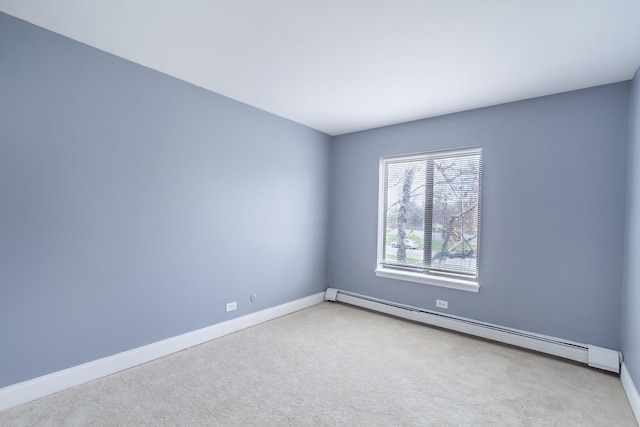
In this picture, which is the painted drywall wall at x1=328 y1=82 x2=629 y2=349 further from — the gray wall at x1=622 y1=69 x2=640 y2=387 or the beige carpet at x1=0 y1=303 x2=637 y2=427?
the beige carpet at x1=0 y1=303 x2=637 y2=427

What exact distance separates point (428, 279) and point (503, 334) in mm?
944

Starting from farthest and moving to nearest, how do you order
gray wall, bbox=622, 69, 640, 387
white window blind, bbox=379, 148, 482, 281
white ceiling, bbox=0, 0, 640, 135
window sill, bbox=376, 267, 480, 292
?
white window blind, bbox=379, 148, 482, 281 → window sill, bbox=376, 267, 480, 292 → gray wall, bbox=622, 69, 640, 387 → white ceiling, bbox=0, 0, 640, 135

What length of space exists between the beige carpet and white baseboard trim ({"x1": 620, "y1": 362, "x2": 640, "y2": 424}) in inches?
2.0

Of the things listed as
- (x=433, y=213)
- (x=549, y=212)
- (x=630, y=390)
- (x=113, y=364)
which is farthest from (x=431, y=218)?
(x=113, y=364)

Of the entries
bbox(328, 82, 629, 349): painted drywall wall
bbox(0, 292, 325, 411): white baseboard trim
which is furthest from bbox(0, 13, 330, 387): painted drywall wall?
bbox(328, 82, 629, 349): painted drywall wall

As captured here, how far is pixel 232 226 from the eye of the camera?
3361 mm

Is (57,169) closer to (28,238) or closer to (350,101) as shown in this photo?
(28,238)

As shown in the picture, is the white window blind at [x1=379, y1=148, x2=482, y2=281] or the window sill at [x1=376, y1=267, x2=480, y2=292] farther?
the white window blind at [x1=379, y1=148, x2=482, y2=281]

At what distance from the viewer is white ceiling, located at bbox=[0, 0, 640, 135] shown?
1.83 metres

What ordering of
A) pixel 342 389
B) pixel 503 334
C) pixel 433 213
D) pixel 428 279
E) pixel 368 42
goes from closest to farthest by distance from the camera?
pixel 368 42
pixel 342 389
pixel 503 334
pixel 428 279
pixel 433 213

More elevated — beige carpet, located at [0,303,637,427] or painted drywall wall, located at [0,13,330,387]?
painted drywall wall, located at [0,13,330,387]

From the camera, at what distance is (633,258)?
92.1 inches

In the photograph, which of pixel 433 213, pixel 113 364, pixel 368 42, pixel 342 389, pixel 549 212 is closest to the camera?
pixel 368 42

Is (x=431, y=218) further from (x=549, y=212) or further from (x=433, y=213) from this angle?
(x=549, y=212)
